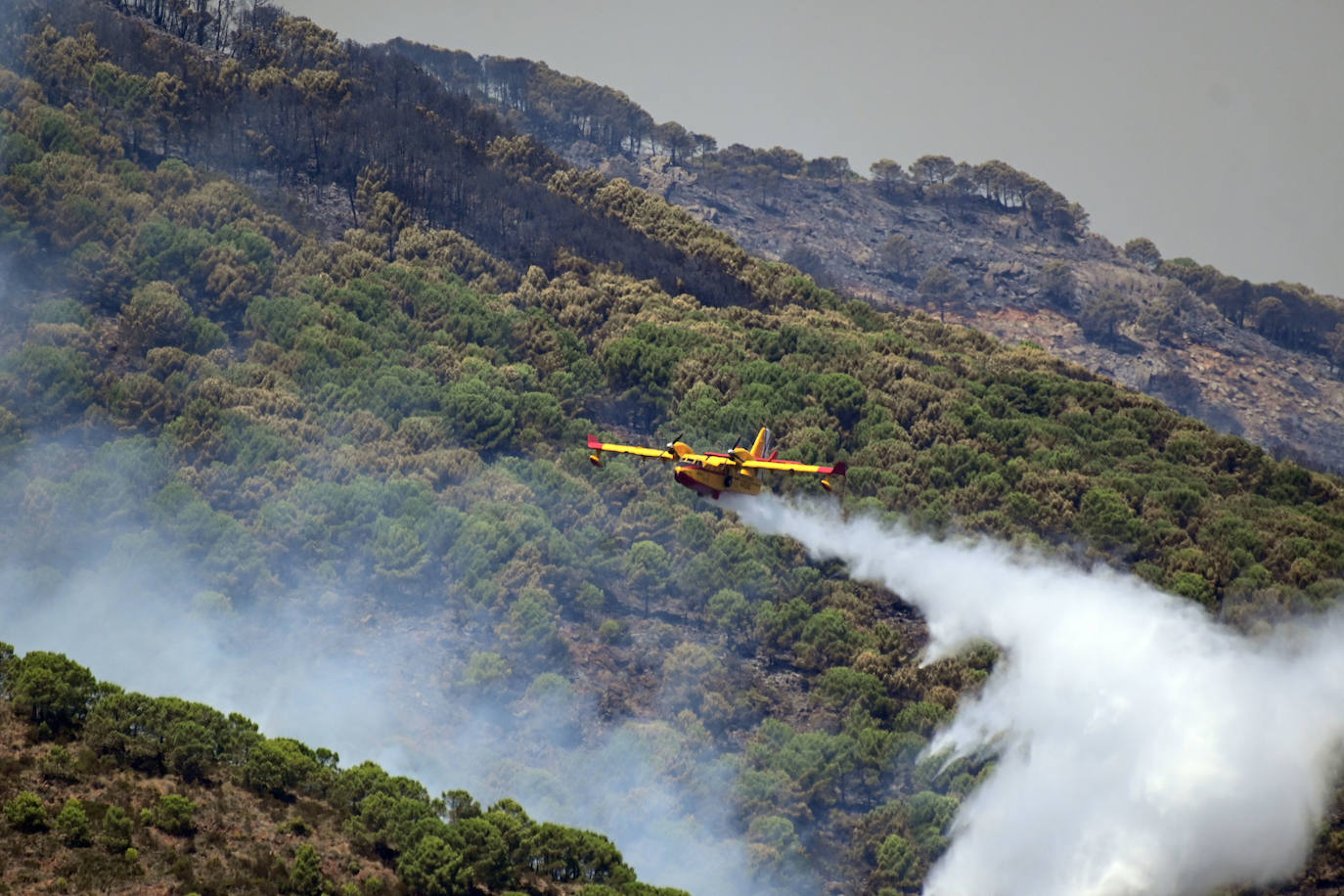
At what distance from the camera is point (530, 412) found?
378ft

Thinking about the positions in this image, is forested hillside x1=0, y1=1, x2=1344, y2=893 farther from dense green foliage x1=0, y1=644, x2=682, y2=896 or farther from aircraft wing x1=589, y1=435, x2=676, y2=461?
aircraft wing x1=589, y1=435, x2=676, y2=461

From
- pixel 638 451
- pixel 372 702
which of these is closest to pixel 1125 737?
pixel 638 451

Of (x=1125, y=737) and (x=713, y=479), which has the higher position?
(x=713, y=479)

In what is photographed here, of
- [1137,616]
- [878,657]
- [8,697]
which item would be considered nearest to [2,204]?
[8,697]

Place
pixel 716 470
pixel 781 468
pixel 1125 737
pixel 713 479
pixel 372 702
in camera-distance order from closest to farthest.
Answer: pixel 716 470 → pixel 713 479 → pixel 781 468 → pixel 372 702 → pixel 1125 737

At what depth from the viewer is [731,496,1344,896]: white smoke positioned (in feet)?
269

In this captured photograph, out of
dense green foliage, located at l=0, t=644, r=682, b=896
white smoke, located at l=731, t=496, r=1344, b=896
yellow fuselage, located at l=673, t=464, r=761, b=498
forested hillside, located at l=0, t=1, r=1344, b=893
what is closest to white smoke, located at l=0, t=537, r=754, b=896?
forested hillside, located at l=0, t=1, r=1344, b=893

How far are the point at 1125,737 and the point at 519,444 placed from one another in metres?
47.5

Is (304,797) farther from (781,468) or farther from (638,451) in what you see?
(781,468)

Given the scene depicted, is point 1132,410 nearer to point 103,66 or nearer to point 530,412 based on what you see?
point 530,412

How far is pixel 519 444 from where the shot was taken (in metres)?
113

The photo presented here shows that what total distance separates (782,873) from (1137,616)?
29.7 m

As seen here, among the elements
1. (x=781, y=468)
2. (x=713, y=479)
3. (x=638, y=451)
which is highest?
(x=781, y=468)

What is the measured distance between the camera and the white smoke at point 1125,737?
82062 millimetres
